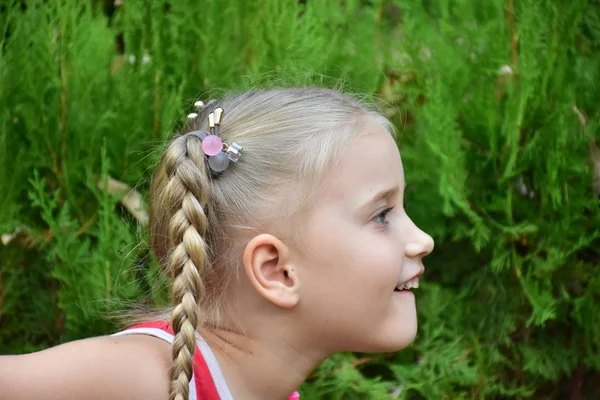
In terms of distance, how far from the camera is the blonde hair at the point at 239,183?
209 cm

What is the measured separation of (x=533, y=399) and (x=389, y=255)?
112 centimetres

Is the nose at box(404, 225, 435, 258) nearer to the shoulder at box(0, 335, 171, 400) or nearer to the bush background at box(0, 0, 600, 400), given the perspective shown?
the bush background at box(0, 0, 600, 400)

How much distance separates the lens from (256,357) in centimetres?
228

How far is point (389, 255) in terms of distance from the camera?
7.26ft

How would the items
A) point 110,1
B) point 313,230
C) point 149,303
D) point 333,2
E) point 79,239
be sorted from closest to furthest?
point 313,230 < point 149,303 < point 79,239 < point 333,2 < point 110,1

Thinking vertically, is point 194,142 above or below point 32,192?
above

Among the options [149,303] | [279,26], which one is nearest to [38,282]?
[149,303]

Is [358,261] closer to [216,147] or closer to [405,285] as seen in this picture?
[405,285]

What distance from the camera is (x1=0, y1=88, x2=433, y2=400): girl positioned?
7.14 feet

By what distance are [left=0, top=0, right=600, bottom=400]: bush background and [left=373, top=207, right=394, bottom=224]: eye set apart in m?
0.52

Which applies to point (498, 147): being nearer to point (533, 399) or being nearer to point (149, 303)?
point (533, 399)

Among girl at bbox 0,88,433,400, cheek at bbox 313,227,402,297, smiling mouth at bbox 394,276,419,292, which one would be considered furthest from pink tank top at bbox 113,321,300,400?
smiling mouth at bbox 394,276,419,292

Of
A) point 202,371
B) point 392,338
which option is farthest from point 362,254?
point 202,371

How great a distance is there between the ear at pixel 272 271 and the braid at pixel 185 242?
0.38ft
